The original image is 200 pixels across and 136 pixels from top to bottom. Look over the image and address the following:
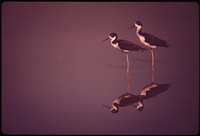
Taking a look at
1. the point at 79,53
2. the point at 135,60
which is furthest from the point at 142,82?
the point at 79,53

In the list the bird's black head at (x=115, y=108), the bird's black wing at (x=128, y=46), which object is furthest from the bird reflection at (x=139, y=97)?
the bird's black wing at (x=128, y=46)

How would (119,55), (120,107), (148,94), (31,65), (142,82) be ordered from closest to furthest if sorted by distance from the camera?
(120,107) < (148,94) < (142,82) < (31,65) < (119,55)

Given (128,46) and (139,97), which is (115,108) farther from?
(128,46)

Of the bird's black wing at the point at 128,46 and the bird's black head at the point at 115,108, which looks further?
the bird's black wing at the point at 128,46

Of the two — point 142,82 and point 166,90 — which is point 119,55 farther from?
point 166,90

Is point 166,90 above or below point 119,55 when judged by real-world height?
below

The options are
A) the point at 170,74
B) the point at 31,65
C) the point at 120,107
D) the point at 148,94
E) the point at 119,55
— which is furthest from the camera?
the point at 119,55

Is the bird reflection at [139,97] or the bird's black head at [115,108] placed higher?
the bird reflection at [139,97]

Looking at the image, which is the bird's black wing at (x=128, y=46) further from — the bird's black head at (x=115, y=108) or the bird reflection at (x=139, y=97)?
the bird's black head at (x=115, y=108)

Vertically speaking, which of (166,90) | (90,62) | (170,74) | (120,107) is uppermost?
(90,62)

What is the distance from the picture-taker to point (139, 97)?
1.70 meters

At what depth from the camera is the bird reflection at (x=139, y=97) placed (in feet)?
5.27

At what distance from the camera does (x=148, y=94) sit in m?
1.75

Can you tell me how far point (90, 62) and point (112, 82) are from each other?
437 mm
